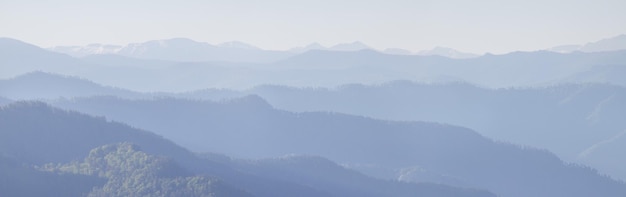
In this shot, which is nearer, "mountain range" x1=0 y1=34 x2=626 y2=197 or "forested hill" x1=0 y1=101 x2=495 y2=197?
"forested hill" x1=0 y1=101 x2=495 y2=197

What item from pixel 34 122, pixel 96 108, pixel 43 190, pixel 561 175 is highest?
pixel 561 175

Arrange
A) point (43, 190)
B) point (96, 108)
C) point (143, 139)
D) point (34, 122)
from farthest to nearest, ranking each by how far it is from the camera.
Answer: point (96, 108) < point (143, 139) < point (34, 122) < point (43, 190)

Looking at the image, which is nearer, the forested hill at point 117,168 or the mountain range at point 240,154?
the forested hill at point 117,168

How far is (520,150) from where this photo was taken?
18712cm

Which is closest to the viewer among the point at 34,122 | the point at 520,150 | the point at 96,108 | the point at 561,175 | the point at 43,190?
the point at 43,190

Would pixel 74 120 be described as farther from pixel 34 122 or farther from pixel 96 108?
pixel 96 108

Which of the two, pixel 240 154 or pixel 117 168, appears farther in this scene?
pixel 240 154

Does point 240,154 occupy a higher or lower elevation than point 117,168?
higher

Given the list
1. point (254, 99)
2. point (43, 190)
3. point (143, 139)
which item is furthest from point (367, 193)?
point (254, 99)

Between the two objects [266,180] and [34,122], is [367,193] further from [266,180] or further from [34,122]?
[34,122]

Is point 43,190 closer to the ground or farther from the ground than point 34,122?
closer to the ground

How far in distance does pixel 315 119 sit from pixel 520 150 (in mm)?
29457

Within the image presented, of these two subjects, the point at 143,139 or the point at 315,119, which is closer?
the point at 143,139

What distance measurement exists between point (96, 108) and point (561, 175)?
202 ft
